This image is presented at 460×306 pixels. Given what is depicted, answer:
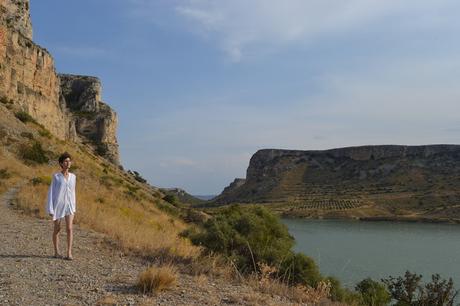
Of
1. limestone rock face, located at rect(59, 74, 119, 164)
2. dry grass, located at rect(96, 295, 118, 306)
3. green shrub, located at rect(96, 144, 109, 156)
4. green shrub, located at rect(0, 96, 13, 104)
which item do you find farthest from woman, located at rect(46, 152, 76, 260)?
green shrub, located at rect(96, 144, 109, 156)

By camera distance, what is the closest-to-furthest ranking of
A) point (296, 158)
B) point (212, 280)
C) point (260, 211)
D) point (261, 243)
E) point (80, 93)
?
point (212, 280)
point (261, 243)
point (260, 211)
point (80, 93)
point (296, 158)

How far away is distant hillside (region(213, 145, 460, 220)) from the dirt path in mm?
92675

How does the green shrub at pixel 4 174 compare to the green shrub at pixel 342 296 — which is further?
the green shrub at pixel 4 174

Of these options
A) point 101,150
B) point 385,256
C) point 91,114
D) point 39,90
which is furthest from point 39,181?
point 91,114

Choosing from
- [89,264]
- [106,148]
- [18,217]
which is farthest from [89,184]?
[106,148]

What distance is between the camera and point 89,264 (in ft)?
23.9

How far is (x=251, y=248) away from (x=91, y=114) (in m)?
59.2

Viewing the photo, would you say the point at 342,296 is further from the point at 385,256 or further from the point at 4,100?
the point at 385,256

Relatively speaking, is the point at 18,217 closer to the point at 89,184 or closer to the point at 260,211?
the point at 260,211

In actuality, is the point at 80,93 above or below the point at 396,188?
above

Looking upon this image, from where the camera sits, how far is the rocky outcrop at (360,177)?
126 meters

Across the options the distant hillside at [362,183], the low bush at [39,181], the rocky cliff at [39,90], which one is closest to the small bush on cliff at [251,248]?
the low bush at [39,181]

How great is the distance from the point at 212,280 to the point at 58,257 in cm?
266

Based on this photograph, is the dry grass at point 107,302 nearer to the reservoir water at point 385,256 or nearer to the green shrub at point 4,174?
the green shrub at point 4,174
